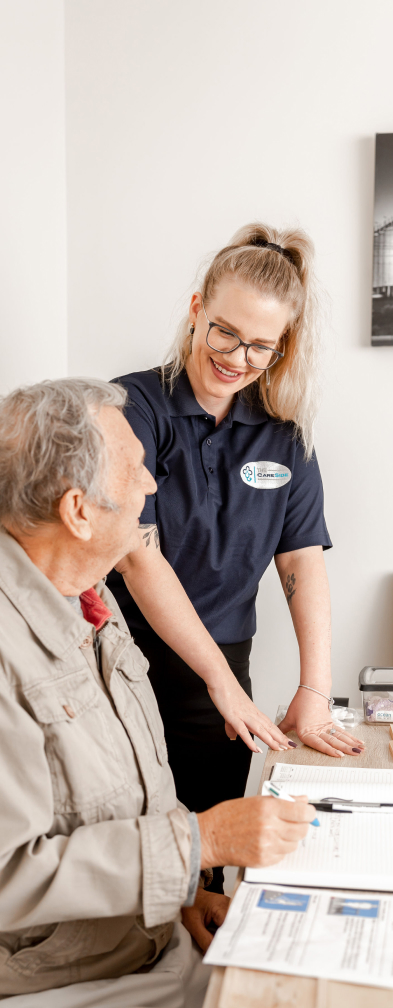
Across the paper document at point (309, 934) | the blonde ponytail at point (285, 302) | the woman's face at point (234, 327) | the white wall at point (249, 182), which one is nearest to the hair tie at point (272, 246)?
the blonde ponytail at point (285, 302)

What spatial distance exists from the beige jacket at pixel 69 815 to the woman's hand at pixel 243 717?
33 cm

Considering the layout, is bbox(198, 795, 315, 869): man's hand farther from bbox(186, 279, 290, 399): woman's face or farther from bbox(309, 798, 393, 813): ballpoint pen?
bbox(186, 279, 290, 399): woman's face

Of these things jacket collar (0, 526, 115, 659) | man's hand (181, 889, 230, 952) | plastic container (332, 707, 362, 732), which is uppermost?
jacket collar (0, 526, 115, 659)

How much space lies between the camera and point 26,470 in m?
1.06

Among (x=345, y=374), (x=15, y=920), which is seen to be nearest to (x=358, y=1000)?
(x=15, y=920)

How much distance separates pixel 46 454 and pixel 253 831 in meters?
0.56

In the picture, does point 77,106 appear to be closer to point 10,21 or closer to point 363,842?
point 10,21

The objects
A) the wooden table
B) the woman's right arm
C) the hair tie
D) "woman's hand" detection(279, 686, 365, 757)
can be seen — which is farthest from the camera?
the hair tie

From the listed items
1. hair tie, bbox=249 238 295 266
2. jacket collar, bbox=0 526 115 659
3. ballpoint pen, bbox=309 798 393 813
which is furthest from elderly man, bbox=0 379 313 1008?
hair tie, bbox=249 238 295 266

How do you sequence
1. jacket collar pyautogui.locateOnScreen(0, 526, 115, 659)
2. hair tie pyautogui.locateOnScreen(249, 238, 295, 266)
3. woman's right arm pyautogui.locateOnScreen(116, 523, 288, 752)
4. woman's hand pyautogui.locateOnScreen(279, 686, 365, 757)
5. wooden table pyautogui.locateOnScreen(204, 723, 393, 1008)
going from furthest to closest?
1. hair tie pyautogui.locateOnScreen(249, 238, 295, 266)
2. woman's right arm pyautogui.locateOnScreen(116, 523, 288, 752)
3. woman's hand pyautogui.locateOnScreen(279, 686, 365, 757)
4. jacket collar pyautogui.locateOnScreen(0, 526, 115, 659)
5. wooden table pyautogui.locateOnScreen(204, 723, 393, 1008)

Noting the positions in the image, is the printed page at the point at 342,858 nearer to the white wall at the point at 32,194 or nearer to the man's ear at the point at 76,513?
the man's ear at the point at 76,513

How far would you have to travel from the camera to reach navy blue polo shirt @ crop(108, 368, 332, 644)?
5.61 ft

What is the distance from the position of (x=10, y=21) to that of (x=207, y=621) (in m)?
1.41

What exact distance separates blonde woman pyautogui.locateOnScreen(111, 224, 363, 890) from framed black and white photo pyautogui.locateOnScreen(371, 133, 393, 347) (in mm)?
408
